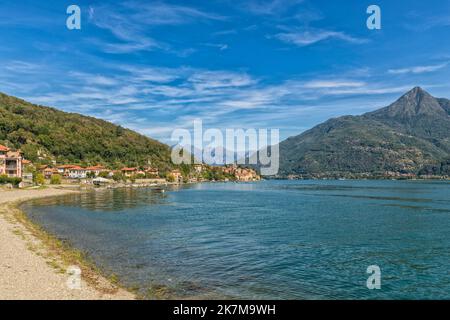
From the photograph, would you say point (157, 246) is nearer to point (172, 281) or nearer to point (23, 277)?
point (172, 281)

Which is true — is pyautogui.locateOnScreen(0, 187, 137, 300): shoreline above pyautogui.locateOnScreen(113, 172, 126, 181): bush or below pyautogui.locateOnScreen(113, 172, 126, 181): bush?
below

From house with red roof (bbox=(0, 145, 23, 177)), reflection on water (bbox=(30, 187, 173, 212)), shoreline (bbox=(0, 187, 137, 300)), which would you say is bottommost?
reflection on water (bbox=(30, 187, 173, 212))

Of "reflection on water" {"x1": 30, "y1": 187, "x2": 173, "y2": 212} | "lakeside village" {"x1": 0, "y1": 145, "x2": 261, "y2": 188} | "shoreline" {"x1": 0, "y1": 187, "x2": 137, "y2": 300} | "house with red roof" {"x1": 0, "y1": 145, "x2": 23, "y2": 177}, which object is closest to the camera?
"shoreline" {"x1": 0, "y1": 187, "x2": 137, "y2": 300}

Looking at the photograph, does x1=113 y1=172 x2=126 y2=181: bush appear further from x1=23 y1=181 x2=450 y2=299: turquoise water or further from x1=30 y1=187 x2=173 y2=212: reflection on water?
x1=23 y1=181 x2=450 y2=299: turquoise water

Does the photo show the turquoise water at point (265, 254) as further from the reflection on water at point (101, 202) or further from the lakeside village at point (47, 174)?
the lakeside village at point (47, 174)

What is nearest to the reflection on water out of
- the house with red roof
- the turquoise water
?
the turquoise water

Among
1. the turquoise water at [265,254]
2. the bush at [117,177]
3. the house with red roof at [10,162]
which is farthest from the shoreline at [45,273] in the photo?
the bush at [117,177]

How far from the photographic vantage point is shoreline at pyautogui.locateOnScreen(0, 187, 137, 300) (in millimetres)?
17213

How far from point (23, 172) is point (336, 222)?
395 feet

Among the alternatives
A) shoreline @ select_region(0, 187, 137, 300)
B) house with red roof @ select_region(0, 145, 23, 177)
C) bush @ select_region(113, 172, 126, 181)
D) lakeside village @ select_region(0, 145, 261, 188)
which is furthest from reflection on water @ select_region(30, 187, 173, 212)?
bush @ select_region(113, 172, 126, 181)

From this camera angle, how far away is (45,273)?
813 inches

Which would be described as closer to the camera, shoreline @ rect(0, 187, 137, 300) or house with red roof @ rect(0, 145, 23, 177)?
shoreline @ rect(0, 187, 137, 300)

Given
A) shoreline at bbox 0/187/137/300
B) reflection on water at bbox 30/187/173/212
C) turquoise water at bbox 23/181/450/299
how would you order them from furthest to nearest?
reflection on water at bbox 30/187/173/212
turquoise water at bbox 23/181/450/299
shoreline at bbox 0/187/137/300
